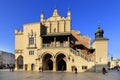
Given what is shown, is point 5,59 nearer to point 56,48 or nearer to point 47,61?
point 47,61

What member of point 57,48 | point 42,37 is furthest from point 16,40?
point 57,48

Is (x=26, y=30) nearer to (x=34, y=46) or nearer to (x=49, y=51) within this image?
(x=34, y=46)

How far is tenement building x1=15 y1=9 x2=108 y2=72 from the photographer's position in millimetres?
55938

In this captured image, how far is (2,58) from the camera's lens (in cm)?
14812

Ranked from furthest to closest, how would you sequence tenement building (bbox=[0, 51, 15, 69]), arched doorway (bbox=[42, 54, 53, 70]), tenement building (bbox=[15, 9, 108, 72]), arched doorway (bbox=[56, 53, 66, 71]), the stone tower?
tenement building (bbox=[0, 51, 15, 69])
arched doorway (bbox=[42, 54, 53, 70])
arched doorway (bbox=[56, 53, 66, 71])
tenement building (bbox=[15, 9, 108, 72])
the stone tower

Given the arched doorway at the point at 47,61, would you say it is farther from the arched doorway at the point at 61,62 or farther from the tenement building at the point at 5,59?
the tenement building at the point at 5,59

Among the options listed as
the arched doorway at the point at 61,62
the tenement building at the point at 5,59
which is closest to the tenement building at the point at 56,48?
the arched doorway at the point at 61,62

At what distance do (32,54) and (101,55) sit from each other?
19449 mm

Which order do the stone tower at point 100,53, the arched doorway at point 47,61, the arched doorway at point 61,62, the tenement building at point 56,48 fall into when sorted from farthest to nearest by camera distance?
the arched doorway at point 47,61, the arched doorway at point 61,62, the tenement building at point 56,48, the stone tower at point 100,53

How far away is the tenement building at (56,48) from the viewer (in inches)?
2202

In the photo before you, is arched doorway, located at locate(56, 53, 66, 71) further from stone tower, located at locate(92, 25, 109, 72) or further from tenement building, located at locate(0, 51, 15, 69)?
tenement building, located at locate(0, 51, 15, 69)

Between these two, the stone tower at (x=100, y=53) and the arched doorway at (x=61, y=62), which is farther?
the arched doorway at (x=61, y=62)

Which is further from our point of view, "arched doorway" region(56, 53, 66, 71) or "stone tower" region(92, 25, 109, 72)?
"arched doorway" region(56, 53, 66, 71)

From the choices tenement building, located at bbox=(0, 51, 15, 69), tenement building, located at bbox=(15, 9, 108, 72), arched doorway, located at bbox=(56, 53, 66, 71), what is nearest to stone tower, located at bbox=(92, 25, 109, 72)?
tenement building, located at bbox=(15, 9, 108, 72)
